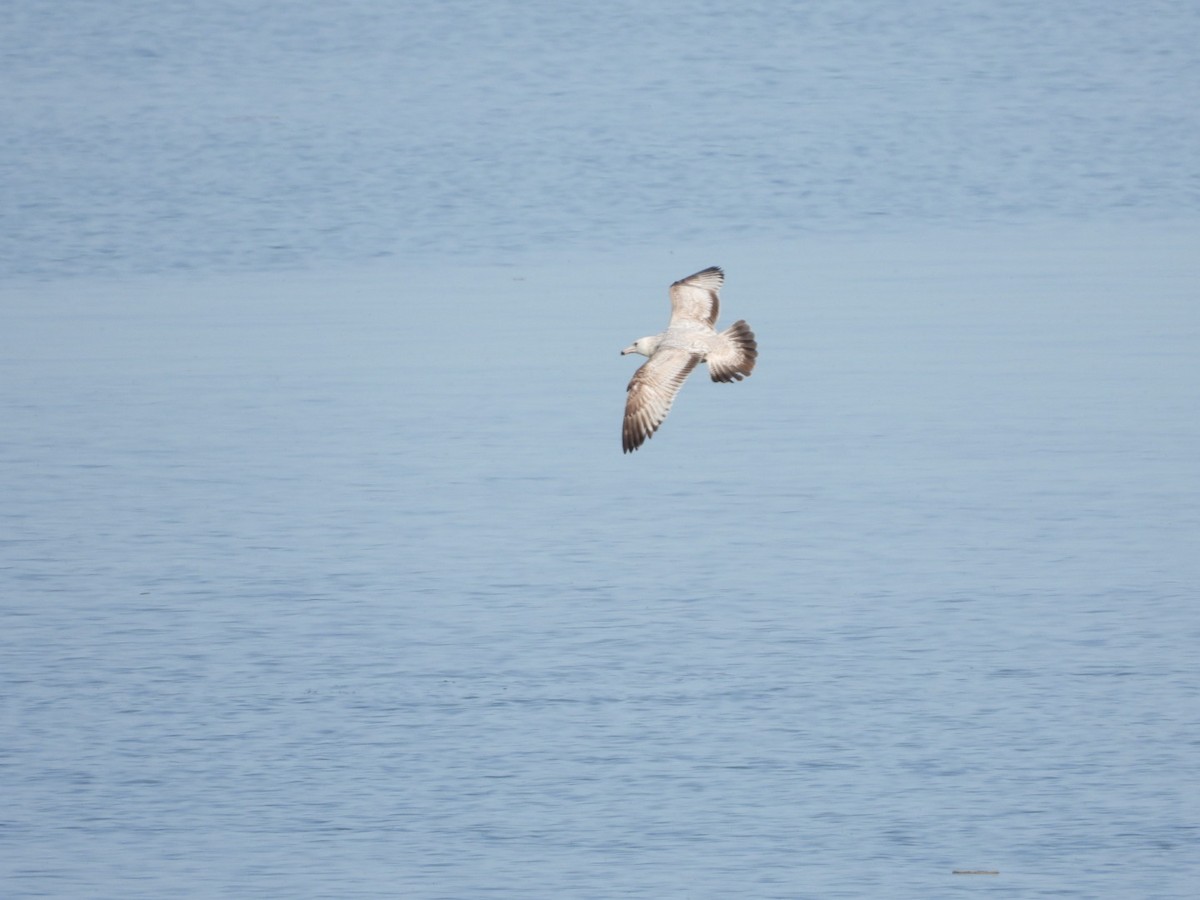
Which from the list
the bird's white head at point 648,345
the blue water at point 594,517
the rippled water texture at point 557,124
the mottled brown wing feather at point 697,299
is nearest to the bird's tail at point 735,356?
the bird's white head at point 648,345

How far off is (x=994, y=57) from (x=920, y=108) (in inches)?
111

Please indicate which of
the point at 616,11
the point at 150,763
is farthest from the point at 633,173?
the point at 150,763

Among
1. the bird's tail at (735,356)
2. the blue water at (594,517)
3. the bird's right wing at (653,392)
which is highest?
the bird's tail at (735,356)

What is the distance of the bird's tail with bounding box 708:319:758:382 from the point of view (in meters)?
10.3

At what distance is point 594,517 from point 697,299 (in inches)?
52.3

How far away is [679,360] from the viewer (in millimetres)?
10430

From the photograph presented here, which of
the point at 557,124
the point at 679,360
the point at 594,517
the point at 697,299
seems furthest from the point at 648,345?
the point at 557,124

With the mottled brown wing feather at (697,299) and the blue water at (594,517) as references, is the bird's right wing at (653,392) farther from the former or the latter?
the blue water at (594,517)

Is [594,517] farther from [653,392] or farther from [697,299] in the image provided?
[653,392]

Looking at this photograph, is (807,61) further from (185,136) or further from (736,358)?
(736,358)

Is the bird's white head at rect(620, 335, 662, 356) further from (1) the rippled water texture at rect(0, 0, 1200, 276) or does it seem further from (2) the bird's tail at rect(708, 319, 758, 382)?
(1) the rippled water texture at rect(0, 0, 1200, 276)

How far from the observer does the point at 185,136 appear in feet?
79.2

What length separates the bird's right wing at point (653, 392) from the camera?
998 centimetres

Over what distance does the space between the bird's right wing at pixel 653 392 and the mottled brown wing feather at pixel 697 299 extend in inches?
19.7
